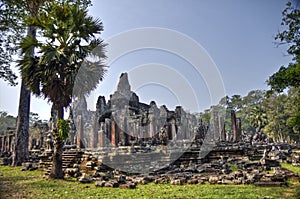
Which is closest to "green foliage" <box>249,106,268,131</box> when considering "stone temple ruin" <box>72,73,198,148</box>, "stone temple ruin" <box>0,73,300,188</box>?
"stone temple ruin" <box>72,73,198,148</box>

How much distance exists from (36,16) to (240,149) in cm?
1332

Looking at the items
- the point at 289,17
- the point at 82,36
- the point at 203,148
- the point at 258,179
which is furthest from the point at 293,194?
the point at 203,148

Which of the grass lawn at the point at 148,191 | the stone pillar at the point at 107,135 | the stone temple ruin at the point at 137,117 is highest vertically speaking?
the stone temple ruin at the point at 137,117

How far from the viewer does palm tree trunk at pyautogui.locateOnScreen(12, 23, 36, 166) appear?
59.8 feet

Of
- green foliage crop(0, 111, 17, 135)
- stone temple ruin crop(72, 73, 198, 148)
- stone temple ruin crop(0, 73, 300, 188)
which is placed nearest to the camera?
stone temple ruin crop(0, 73, 300, 188)

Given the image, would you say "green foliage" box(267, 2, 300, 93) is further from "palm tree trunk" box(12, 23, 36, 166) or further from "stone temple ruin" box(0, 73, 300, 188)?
"palm tree trunk" box(12, 23, 36, 166)

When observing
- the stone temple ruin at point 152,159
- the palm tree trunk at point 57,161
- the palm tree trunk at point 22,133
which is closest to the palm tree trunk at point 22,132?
the palm tree trunk at point 22,133

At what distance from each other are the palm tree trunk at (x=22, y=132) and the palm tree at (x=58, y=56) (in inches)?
287

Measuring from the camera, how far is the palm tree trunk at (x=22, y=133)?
1822 cm

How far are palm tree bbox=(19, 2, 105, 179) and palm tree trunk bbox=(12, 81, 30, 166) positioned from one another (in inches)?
287

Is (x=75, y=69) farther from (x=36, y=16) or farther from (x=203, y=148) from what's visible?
(x=203, y=148)

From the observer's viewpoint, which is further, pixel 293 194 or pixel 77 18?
pixel 77 18

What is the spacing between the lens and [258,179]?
9227mm

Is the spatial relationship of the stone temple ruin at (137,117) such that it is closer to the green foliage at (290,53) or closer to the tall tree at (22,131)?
the tall tree at (22,131)
